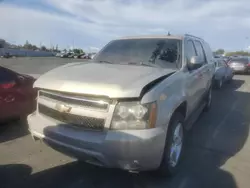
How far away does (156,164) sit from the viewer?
2934mm

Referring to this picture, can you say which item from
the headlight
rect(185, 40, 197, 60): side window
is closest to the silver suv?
the headlight

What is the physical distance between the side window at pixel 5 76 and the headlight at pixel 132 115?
2.99 meters

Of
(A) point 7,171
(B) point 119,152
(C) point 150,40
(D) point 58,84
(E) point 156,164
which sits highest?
(C) point 150,40

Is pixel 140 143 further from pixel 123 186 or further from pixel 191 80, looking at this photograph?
pixel 191 80

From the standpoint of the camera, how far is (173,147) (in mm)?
3365

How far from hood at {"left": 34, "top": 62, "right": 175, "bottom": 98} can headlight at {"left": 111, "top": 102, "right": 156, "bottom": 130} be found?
129 mm

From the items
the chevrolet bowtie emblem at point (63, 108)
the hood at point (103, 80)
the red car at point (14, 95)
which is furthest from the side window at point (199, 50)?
the red car at point (14, 95)

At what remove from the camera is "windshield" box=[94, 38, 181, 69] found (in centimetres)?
398

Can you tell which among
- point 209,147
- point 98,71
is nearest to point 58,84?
point 98,71

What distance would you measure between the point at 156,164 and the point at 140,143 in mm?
418

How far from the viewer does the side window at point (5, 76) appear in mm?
4797

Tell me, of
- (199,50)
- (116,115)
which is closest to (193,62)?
(199,50)

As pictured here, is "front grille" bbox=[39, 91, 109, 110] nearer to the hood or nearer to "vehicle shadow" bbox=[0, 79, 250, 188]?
the hood

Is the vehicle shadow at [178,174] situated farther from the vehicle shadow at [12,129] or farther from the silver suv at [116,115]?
the vehicle shadow at [12,129]
